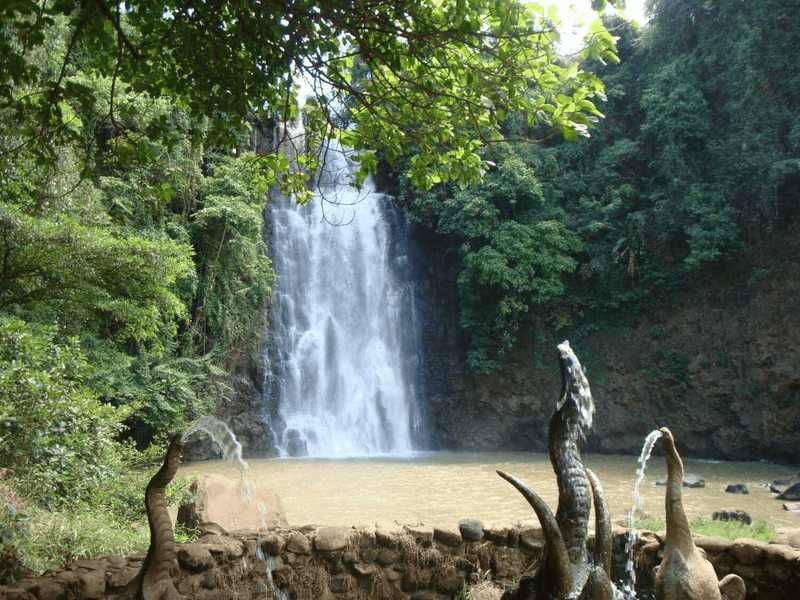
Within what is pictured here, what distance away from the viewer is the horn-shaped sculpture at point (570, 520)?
257 centimetres

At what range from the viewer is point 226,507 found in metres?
5.81

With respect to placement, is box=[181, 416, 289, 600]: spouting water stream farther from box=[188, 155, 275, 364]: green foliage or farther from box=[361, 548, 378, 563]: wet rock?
box=[188, 155, 275, 364]: green foliage

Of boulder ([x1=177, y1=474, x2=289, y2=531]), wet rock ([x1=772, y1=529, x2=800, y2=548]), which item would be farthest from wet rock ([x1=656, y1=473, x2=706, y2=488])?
boulder ([x1=177, y1=474, x2=289, y2=531])

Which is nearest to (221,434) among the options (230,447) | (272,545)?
(230,447)

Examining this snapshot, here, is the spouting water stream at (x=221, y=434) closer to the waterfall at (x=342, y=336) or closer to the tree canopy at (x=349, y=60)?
the tree canopy at (x=349, y=60)

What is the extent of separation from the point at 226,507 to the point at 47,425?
71.4 inches

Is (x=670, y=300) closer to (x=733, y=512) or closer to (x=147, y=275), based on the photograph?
(x=733, y=512)

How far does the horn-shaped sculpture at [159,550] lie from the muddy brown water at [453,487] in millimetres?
3661

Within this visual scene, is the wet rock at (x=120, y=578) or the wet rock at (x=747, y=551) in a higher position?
the wet rock at (x=747, y=551)

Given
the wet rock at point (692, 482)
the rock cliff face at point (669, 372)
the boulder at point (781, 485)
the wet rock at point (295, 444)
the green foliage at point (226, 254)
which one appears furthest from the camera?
the wet rock at point (295, 444)

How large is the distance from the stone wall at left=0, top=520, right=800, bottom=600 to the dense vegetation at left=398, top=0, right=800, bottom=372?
11784 mm

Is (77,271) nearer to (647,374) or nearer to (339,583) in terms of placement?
(339,583)

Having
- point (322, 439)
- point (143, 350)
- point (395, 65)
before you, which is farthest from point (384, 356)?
point (395, 65)

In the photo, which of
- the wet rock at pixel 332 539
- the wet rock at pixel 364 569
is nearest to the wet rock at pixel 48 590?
the wet rock at pixel 332 539
